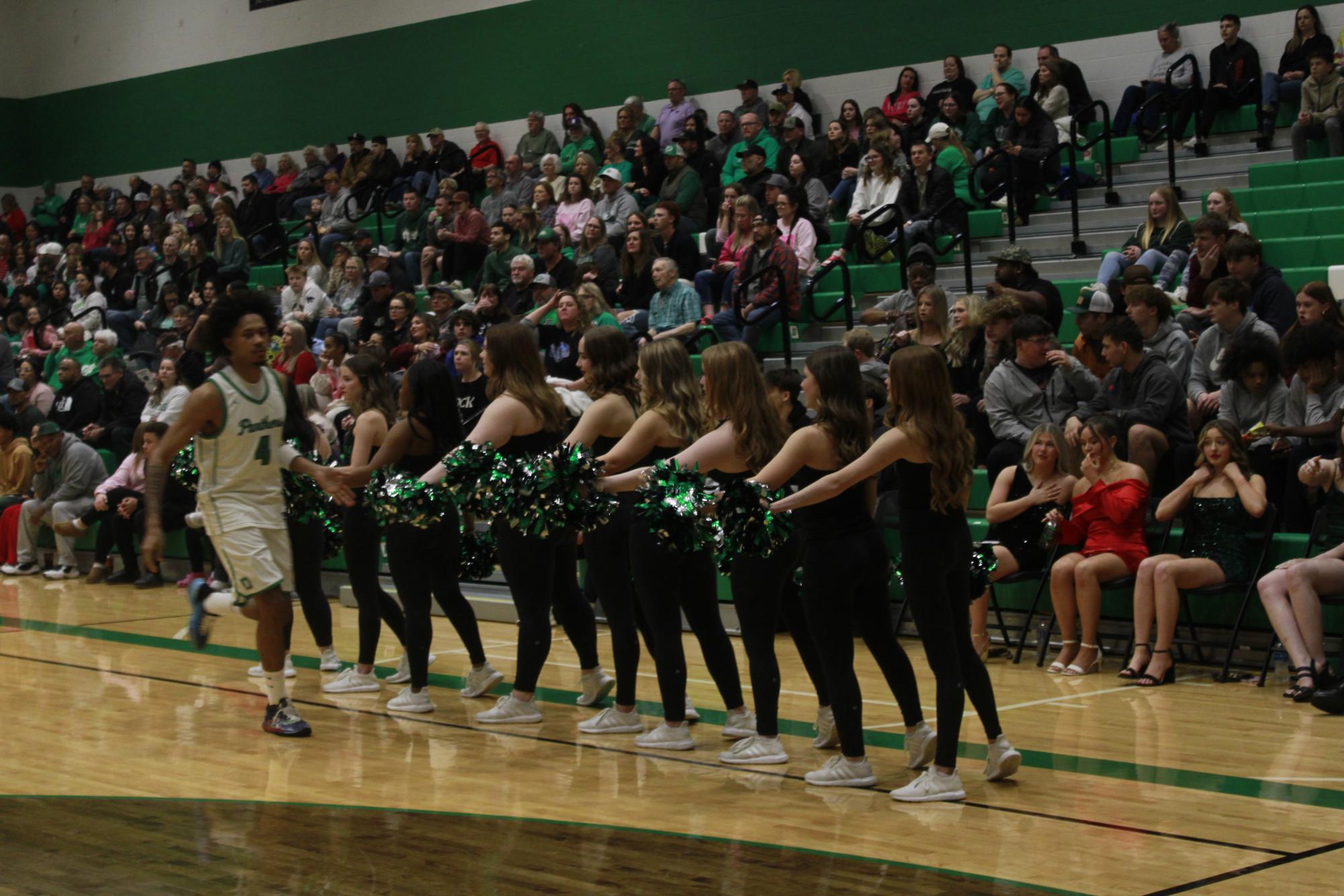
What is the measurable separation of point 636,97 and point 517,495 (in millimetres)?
10518

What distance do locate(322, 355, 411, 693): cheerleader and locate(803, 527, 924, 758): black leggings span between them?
2.29 m

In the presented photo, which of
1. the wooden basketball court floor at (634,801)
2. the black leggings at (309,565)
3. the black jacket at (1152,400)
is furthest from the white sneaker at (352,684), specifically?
the black jacket at (1152,400)

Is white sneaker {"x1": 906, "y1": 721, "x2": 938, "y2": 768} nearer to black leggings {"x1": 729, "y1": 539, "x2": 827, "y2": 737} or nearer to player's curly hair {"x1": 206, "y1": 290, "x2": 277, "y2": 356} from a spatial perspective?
black leggings {"x1": 729, "y1": 539, "x2": 827, "y2": 737}

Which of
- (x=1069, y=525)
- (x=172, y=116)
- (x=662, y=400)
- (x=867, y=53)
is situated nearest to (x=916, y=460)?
(x=662, y=400)

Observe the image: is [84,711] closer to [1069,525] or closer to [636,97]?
[1069,525]

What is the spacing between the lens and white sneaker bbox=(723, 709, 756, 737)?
19.3 ft

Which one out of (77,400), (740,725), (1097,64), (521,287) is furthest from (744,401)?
(77,400)

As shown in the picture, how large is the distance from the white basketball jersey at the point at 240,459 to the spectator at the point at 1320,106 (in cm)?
783

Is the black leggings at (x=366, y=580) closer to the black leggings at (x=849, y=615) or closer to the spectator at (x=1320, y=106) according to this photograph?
the black leggings at (x=849, y=615)

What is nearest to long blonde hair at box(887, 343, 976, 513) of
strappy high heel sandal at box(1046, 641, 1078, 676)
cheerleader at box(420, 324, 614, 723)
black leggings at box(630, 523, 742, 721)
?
black leggings at box(630, 523, 742, 721)

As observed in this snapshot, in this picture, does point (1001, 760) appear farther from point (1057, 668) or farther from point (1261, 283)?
point (1261, 283)

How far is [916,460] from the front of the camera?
15.9 ft

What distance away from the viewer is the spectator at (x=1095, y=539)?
7227 mm

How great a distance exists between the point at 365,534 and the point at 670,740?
1899 mm
